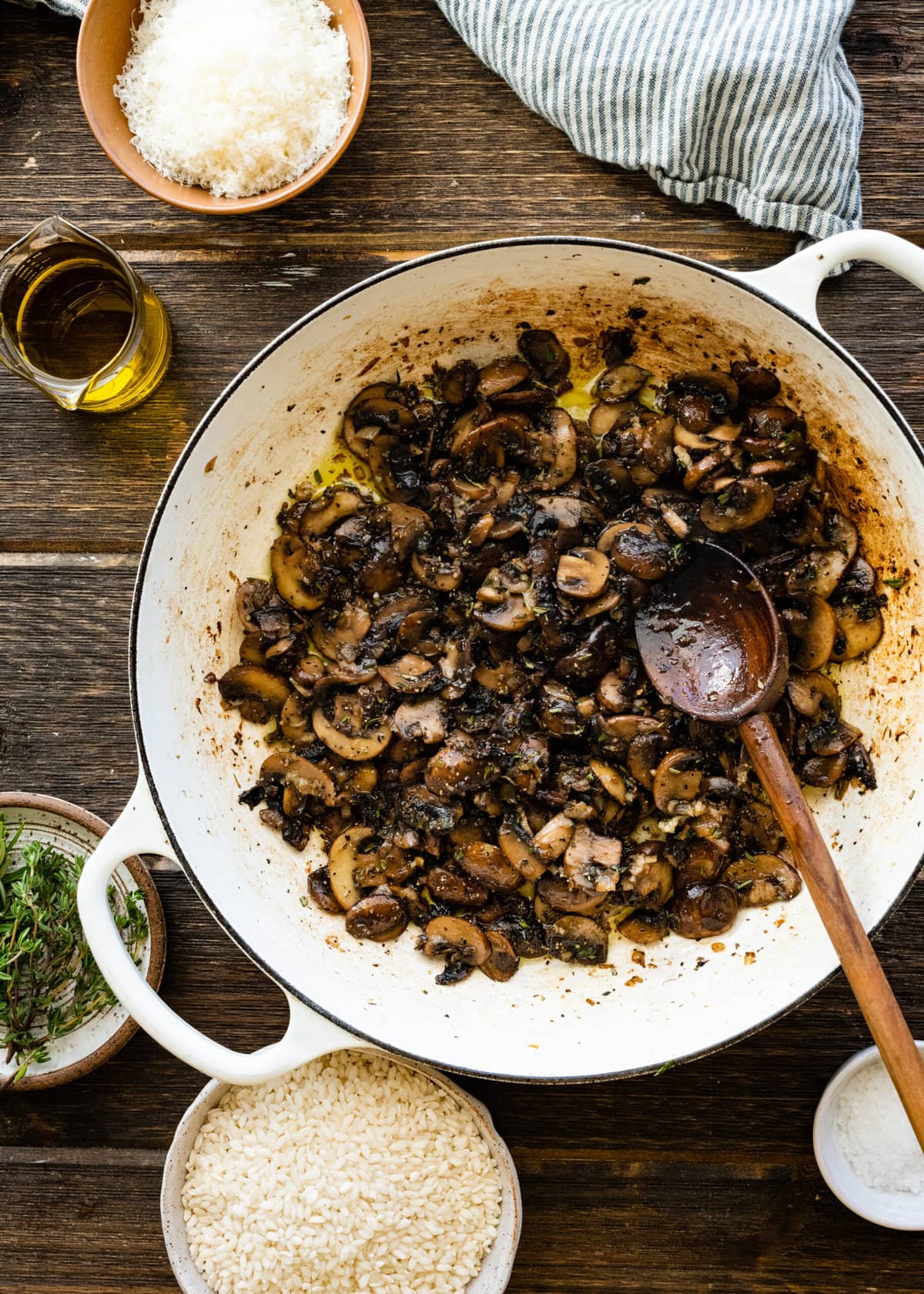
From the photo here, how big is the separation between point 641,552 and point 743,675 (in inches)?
14.6

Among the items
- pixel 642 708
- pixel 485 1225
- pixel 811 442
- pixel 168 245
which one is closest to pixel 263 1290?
pixel 485 1225

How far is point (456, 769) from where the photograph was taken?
2.30 meters

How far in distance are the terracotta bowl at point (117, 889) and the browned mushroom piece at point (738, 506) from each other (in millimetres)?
1694

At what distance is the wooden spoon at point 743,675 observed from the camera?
2.00 metres

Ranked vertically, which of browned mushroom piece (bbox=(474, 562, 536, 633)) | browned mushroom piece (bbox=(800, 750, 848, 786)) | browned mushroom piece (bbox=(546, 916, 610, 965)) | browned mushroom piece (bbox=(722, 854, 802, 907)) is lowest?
browned mushroom piece (bbox=(546, 916, 610, 965))

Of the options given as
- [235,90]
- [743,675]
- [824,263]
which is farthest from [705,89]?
[743,675]

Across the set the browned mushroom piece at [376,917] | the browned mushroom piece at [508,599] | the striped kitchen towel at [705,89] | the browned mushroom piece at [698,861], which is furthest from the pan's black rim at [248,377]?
the browned mushroom piece at [508,599]

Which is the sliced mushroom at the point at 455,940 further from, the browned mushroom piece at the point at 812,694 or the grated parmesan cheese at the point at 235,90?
the grated parmesan cheese at the point at 235,90

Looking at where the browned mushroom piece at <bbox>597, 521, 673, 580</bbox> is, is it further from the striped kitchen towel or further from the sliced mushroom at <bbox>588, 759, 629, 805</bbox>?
the striped kitchen towel

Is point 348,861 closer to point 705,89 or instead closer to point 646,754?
point 646,754

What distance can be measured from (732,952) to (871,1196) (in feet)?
2.53

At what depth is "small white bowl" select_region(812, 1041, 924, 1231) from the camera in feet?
7.93

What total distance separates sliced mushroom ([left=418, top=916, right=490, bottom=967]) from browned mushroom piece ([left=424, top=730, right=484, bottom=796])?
1.09 ft

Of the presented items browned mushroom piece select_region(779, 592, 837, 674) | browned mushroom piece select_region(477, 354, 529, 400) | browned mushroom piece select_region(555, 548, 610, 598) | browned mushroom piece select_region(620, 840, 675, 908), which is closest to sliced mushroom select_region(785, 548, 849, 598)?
browned mushroom piece select_region(779, 592, 837, 674)
